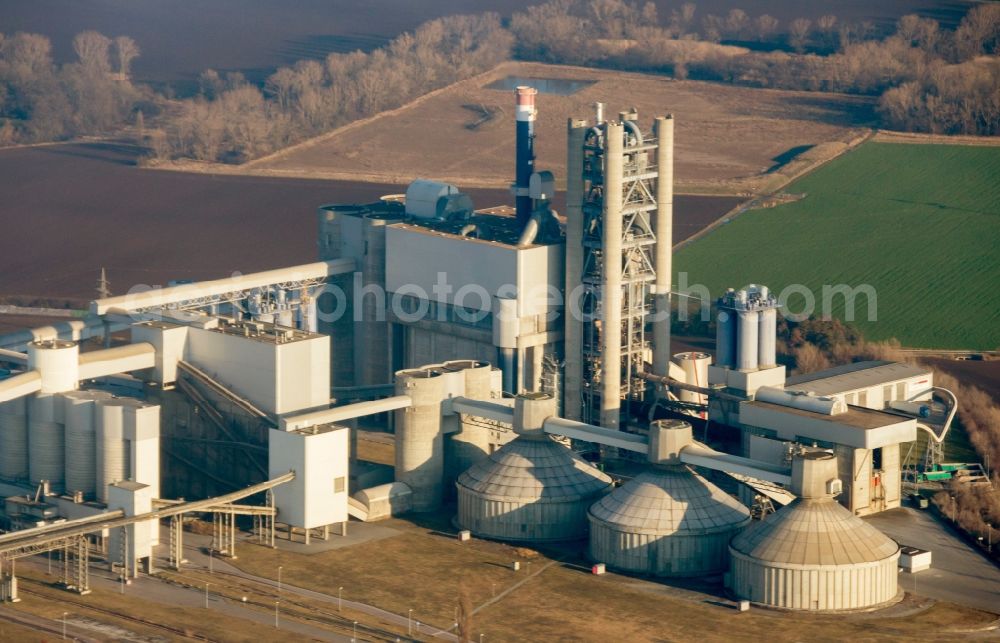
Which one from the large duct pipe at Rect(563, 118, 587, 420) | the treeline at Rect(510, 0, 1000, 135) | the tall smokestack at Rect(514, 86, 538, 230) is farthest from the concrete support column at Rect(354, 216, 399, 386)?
the treeline at Rect(510, 0, 1000, 135)

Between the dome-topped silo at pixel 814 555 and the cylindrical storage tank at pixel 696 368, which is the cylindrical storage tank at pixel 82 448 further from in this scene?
the cylindrical storage tank at pixel 696 368

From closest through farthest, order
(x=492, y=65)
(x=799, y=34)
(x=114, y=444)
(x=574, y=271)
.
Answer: (x=114, y=444) → (x=574, y=271) → (x=492, y=65) → (x=799, y=34)

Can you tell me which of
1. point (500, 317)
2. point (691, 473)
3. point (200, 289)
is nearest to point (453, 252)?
point (500, 317)

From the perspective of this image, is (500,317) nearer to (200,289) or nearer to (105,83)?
(200,289)

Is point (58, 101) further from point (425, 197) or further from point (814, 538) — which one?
point (814, 538)

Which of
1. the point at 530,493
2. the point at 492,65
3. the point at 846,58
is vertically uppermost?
the point at 846,58

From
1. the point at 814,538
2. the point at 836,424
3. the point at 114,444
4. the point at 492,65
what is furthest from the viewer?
the point at 492,65

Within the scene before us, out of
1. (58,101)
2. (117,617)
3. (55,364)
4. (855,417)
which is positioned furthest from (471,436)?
(58,101)
